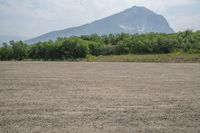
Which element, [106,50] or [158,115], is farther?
[106,50]

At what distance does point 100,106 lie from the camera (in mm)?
10227

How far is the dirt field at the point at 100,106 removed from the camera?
7938mm

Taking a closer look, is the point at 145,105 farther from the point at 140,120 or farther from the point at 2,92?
the point at 2,92

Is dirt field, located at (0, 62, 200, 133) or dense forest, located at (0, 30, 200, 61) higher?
dense forest, located at (0, 30, 200, 61)

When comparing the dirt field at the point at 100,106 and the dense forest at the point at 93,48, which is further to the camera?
the dense forest at the point at 93,48

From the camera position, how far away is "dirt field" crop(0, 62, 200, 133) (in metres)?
7.94

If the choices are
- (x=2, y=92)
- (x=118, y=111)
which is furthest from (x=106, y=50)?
(x=118, y=111)

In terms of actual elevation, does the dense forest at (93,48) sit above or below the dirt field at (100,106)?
above

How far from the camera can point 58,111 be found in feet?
31.2

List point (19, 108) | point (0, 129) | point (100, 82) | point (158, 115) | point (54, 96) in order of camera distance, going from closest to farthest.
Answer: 1. point (0, 129)
2. point (158, 115)
3. point (19, 108)
4. point (54, 96)
5. point (100, 82)

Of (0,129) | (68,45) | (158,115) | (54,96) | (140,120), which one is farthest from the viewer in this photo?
(68,45)

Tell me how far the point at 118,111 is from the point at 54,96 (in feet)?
10.5

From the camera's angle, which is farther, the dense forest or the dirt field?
the dense forest

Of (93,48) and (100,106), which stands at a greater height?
(93,48)
